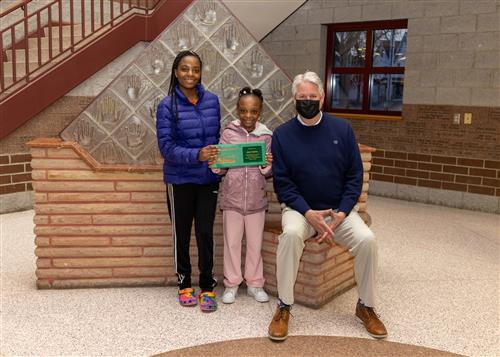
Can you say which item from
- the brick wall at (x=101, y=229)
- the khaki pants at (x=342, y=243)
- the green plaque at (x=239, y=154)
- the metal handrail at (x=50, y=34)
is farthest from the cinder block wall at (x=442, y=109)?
the green plaque at (x=239, y=154)

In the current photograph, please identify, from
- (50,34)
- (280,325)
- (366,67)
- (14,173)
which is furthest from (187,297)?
(366,67)

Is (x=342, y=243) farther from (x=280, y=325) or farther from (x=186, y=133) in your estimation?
(x=186, y=133)

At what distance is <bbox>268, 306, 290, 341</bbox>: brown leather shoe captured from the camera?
2.43 meters

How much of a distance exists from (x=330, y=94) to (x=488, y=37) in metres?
2.28

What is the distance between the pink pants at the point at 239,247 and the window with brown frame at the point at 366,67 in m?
4.24

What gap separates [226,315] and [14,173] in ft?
11.1

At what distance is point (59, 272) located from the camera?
3.05 meters

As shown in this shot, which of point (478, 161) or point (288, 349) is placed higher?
point (478, 161)

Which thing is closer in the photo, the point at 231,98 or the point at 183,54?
the point at 183,54

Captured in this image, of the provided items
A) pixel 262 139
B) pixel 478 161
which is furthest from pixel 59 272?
pixel 478 161

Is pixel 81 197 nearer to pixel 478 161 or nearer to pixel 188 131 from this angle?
pixel 188 131

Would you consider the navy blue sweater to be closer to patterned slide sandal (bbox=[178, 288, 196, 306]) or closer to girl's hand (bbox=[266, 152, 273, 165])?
girl's hand (bbox=[266, 152, 273, 165])

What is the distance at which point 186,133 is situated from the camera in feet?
8.73

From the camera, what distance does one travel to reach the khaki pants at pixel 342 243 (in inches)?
97.9
